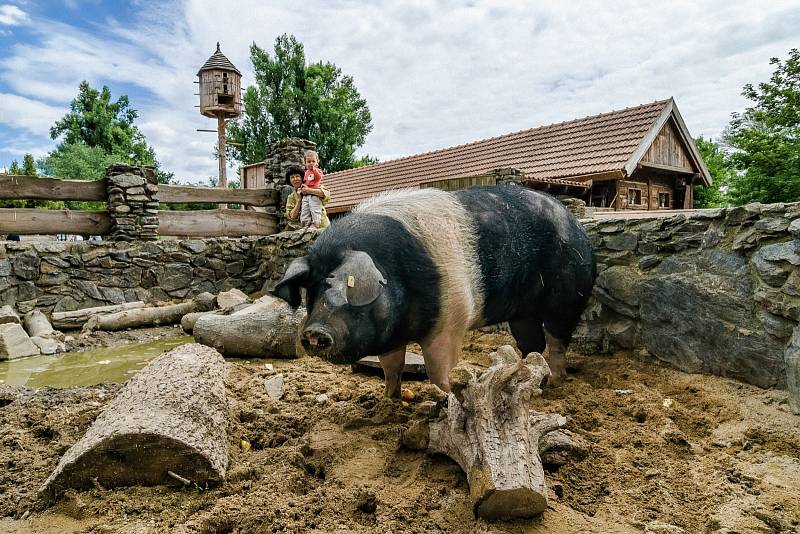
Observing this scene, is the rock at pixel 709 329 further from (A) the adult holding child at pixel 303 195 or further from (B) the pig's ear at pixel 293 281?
(A) the adult holding child at pixel 303 195

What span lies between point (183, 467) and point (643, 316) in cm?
338

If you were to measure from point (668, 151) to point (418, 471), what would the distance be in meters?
13.9

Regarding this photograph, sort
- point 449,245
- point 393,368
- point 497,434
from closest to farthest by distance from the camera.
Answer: point 497,434 → point 449,245 → point 393,368

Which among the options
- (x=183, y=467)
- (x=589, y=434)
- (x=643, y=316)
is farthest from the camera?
(x=643, y=316)

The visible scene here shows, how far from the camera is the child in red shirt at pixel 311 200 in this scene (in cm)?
772

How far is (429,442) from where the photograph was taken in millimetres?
2496

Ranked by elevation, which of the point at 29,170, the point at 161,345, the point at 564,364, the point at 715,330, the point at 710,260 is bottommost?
the point at 161,345

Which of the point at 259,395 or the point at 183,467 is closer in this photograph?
the point at 183,467

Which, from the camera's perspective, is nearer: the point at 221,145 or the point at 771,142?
the point at 771,142

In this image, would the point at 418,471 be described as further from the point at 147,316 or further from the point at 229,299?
the point at 147,316

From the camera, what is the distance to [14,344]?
222 inches

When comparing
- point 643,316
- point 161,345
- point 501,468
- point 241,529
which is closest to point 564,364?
point 643,316

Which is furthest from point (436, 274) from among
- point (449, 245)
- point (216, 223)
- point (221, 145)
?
point (221, 145)

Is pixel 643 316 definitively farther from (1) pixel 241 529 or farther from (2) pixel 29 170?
(2) pixel 29 170
